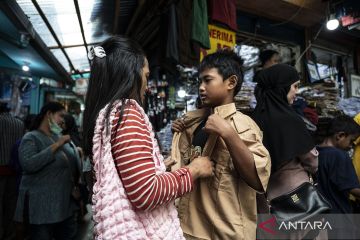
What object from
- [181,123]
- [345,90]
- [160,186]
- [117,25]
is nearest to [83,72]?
[117,25]

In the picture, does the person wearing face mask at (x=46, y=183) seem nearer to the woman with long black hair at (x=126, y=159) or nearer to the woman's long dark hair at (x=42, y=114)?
the woman's long dark hair at (x=42, y=114)

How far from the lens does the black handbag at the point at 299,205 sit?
168 cm

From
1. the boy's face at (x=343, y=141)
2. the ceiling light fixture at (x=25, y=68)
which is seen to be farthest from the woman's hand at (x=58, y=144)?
the ceiling light fixture at (x=25, y=68)

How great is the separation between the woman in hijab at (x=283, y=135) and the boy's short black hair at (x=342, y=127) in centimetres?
130

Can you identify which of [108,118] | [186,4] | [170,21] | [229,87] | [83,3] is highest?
[83,3]

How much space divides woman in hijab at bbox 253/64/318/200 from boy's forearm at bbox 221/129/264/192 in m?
0.43

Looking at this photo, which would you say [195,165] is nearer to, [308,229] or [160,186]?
[160,186]

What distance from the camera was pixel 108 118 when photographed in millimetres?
1155

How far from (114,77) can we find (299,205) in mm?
1339

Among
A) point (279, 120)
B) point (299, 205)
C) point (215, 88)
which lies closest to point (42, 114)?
point (215, 88)

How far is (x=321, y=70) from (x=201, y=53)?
14.5 ft

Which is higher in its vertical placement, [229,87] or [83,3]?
[83,3]

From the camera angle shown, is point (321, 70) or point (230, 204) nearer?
point (230, 204)

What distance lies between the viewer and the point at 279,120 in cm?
176
